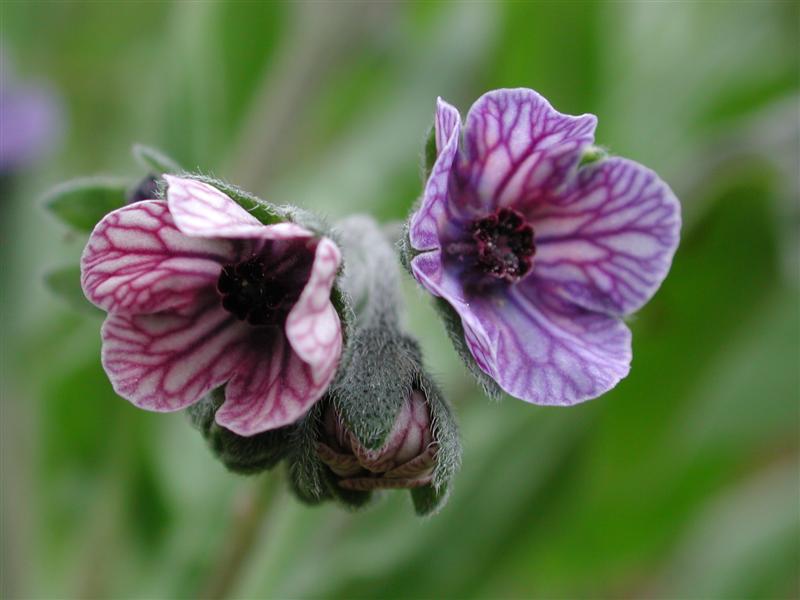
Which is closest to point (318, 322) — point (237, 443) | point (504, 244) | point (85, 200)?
point (237, 443)

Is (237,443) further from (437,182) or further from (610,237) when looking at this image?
(610,237)

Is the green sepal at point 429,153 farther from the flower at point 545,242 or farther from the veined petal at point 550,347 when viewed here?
the veined petal at point 550,347

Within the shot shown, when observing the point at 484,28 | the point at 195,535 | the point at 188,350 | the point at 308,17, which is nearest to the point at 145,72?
the point at 308,17

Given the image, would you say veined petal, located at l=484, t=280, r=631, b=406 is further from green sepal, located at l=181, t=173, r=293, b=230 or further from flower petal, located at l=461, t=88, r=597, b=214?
green sepal, located at l=181, t=173, r=293, b=230

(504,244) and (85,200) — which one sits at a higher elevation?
(504,244)

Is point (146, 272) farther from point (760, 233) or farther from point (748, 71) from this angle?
point (748, 71)
